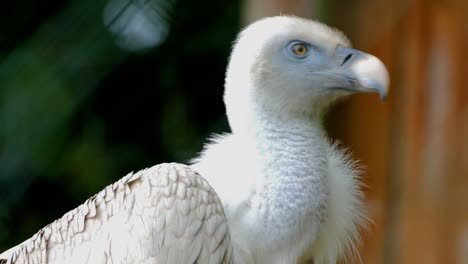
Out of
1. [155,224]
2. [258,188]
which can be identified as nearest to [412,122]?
[258,188]

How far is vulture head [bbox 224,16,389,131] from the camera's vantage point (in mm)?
2746

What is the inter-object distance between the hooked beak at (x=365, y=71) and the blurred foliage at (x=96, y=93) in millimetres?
894

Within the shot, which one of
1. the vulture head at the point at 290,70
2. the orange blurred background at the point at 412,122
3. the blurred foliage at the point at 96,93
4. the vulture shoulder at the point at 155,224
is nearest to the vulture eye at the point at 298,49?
the vulture head at the point at 290,70

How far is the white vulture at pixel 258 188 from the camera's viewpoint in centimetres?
257

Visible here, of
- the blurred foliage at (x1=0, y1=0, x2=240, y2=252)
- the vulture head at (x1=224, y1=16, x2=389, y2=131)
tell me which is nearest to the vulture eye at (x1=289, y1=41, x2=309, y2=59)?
the vulture head at (x1=224, y1=16, x2=389, y2=131)

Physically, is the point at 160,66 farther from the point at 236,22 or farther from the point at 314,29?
the point at 314,29

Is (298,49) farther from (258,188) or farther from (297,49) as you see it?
(258,188)

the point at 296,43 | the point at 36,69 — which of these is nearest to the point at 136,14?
the point at 36,69

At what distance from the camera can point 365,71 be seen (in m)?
2.69

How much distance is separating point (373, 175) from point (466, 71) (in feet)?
1.67

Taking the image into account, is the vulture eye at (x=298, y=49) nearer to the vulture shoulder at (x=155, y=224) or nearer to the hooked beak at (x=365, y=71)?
the hooked beak at (x=365, y=71)

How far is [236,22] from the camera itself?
3.85 metres

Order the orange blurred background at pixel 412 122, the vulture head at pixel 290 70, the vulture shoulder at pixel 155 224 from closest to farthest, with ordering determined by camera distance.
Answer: the vulture shoulder at pixel 155 224 < the vulture head at pixel 290 70 < the orange blurred background at pixel 412 122

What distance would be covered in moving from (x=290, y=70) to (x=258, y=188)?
0.35 meters
